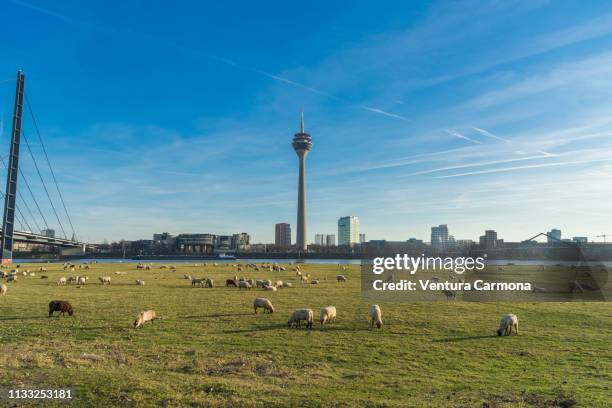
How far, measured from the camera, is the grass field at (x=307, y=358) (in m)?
10.5

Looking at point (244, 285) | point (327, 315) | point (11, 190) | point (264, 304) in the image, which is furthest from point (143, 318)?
point (11, 190)

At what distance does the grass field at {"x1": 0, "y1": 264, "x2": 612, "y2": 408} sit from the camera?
10.5 m

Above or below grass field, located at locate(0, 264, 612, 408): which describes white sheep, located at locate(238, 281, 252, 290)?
above

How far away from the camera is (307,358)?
14.1 metres

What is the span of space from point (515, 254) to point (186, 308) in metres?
182

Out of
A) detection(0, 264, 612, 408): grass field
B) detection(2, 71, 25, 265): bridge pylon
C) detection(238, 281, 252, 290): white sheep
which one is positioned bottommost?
detection(0, 264, 612, 408): grass field

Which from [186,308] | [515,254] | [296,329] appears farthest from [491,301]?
[515,254]

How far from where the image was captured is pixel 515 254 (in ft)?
582

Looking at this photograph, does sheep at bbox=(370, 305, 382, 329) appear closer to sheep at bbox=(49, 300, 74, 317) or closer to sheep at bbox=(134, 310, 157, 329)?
sheep at bbox=(134, 310, 157, 329)

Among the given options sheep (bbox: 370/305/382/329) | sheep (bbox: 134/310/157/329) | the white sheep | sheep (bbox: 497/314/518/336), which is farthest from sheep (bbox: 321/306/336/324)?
Answer: the white sheep

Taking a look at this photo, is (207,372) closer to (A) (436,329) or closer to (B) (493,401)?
(B) (493,401)

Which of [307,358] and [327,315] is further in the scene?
[327,315]

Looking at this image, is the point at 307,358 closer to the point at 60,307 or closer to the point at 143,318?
the point at 143,318

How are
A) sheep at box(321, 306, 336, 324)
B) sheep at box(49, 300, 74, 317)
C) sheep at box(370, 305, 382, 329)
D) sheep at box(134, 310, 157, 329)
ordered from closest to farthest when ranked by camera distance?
sheep at box(134, 310, 157, 329)
sheep at box(370, 305, 382, 329)
sheep at box(321, 306, 336, 324)
sheep at box(49, 300, 74, 317)
